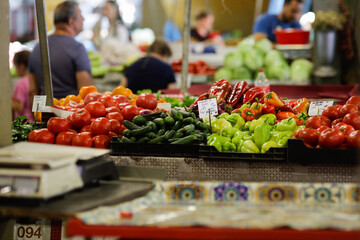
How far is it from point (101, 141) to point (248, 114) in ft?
3.79

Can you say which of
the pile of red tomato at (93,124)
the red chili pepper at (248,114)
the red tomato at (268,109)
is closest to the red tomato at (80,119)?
the pile of red tomato at (93,124)

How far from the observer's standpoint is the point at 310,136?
3.18 meters

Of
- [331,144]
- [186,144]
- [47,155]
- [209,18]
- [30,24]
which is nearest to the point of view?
[47,155]

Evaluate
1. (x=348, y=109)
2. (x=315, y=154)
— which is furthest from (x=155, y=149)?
(x=348, y=109)

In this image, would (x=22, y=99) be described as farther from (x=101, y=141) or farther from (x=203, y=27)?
(x=203, y=27)

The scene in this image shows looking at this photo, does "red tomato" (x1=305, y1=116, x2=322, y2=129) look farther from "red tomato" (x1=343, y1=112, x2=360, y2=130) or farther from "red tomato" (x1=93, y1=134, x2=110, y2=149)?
"red tomato" (x1=93, y1=134, x2=110, y2=149)

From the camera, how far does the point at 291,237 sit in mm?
1923

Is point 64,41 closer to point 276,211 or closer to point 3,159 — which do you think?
point 3,159

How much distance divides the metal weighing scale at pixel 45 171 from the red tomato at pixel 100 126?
3.69ft

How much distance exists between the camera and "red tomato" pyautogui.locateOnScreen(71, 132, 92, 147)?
3.52 meters

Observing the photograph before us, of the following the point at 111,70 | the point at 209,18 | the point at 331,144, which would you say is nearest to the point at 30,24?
the point at 209,18

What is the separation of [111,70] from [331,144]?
663 cm

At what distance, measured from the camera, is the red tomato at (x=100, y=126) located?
3625mm

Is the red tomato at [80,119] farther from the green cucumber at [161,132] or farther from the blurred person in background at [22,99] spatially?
the blurred person in background at [22,99]
